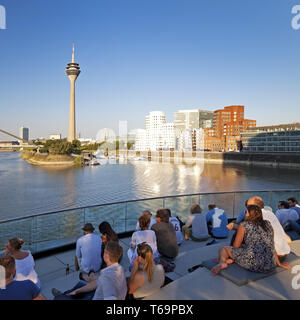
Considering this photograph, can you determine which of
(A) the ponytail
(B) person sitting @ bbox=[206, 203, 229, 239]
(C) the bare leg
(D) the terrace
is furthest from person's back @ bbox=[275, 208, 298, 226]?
(A) the ponytail

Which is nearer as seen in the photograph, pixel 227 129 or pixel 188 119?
pixel 227 129

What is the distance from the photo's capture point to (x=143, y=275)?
2.65 meters

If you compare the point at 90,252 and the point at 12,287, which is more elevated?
the point at 12,287

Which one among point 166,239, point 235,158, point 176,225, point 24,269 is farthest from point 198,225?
point 235,158

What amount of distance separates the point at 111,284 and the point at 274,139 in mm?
89726

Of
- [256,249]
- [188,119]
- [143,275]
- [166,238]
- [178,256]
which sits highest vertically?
[188,119]

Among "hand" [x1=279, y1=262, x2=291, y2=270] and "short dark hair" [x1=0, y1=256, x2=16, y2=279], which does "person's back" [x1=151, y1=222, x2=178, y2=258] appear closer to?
"hand" [x1=279, y1=262, x2=291, y2=270]

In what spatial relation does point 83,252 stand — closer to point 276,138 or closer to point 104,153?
point 276,138

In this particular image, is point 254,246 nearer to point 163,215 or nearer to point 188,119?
point 163,215

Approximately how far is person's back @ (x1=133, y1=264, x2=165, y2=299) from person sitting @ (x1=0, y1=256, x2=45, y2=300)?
0.96m

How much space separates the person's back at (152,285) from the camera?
2669 mm

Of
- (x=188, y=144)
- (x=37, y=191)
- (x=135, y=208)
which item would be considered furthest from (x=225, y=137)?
(x=135, y=208)

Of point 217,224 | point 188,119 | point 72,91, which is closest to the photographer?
point 217,224

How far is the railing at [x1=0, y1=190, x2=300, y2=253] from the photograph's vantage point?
5.59m
